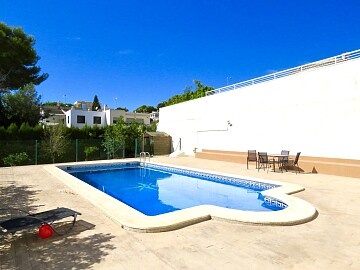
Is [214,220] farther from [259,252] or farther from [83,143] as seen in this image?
[83,143]

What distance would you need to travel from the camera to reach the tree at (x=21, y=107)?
76.5ft

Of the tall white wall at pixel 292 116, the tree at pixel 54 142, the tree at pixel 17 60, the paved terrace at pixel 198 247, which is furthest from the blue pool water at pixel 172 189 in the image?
the tree at pixel 17 60

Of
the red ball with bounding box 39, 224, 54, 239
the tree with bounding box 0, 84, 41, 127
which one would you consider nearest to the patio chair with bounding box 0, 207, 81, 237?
the red ball with bounding box 39, 224, 54, 239

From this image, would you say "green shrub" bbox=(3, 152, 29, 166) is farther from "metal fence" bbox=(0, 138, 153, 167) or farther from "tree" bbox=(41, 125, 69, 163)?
"tree" bbox=(41, 125, 69, 163)

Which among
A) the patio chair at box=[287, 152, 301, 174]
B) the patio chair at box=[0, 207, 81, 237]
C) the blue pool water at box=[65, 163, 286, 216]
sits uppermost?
the patio chair at box=[287, 152, 301, 174]

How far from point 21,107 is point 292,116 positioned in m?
22.6

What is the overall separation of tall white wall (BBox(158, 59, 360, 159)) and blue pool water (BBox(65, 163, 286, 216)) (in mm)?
5170

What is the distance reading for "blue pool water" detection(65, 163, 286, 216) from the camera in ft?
29.0

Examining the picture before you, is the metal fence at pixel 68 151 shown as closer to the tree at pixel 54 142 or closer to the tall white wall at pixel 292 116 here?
the tree at pixel 54 142

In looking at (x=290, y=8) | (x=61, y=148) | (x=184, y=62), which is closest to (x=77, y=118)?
(x=184, y=62)

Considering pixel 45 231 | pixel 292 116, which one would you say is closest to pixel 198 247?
pixel 45 231

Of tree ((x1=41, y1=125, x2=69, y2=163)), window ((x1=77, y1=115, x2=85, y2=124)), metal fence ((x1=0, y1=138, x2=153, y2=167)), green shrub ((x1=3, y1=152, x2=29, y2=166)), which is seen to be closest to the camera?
green shrub ((x1=3, y1=152, x2=29, y2=166))

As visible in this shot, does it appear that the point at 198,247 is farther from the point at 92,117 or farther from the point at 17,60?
the point at 92,117

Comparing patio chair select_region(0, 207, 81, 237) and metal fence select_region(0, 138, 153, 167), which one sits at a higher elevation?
metal fence select_region(0, 138, 153, 167)
